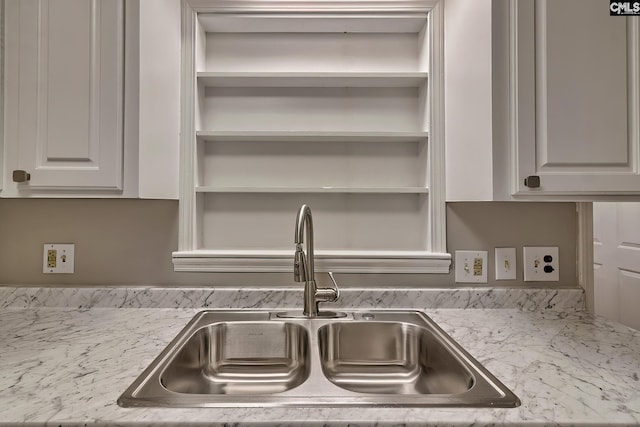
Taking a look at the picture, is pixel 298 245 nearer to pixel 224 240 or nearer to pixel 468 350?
pixel 224 240

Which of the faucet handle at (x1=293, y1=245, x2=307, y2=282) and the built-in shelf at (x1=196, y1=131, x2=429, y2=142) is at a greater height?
the built-in shelf at (x1=196, y1=131, x2=429, y2=142)

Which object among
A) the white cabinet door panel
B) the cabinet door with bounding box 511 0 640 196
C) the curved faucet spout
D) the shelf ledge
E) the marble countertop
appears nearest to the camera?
the marble countertop

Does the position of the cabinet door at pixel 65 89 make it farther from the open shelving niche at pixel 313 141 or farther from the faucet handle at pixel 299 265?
→ the faucet handle at pixel 299 265

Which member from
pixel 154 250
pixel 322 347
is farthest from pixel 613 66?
pixel 154 250

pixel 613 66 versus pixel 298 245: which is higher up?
pixel 613 66

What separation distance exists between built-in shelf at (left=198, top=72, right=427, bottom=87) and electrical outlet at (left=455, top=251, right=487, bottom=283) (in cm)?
69

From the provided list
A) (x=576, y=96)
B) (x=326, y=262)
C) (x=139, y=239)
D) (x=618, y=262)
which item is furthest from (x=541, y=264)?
(x=139, y=239)

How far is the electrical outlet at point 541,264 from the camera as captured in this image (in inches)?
56.6

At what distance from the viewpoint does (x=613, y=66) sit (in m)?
1.09

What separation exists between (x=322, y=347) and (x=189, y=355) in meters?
0.39

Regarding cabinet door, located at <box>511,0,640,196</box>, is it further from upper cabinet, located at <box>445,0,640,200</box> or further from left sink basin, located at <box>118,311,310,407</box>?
left sink basin, located at <box>118,311,310,407</box>

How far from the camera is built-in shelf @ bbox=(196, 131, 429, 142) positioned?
1.44m

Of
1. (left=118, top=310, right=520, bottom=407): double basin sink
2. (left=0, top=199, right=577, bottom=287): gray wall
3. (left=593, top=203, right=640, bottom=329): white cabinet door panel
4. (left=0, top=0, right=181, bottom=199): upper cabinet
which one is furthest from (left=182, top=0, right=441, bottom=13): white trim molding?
(left=593, top=203, right=640, bottom=329): white cabinet door panel

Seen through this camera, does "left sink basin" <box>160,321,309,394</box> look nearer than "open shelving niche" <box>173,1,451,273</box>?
Yes
